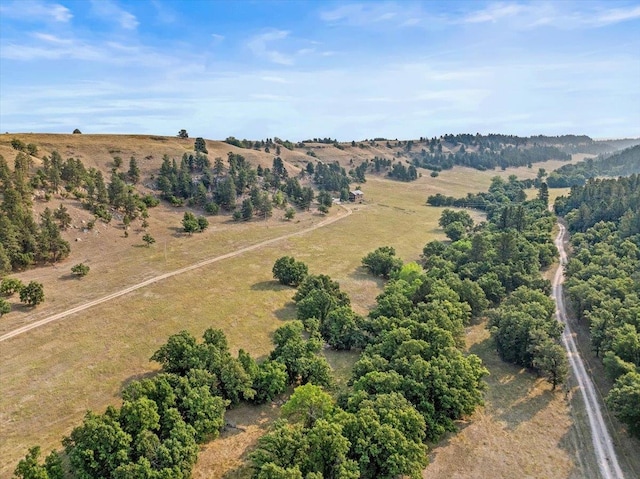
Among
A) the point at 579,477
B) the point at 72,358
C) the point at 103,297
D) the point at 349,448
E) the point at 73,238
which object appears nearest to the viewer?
the point at 349,448

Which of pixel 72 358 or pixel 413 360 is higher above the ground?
pixel 413 360

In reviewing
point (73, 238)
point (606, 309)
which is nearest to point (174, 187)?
point (73, 238)

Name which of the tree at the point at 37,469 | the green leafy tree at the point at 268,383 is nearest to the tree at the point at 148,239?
the green leafy tree at the point at 268,383

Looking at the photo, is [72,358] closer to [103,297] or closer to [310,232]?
[103,297]

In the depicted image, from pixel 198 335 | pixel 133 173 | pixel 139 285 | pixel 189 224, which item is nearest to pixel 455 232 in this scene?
pixel 189 224

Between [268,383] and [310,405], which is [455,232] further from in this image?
[310,405]
